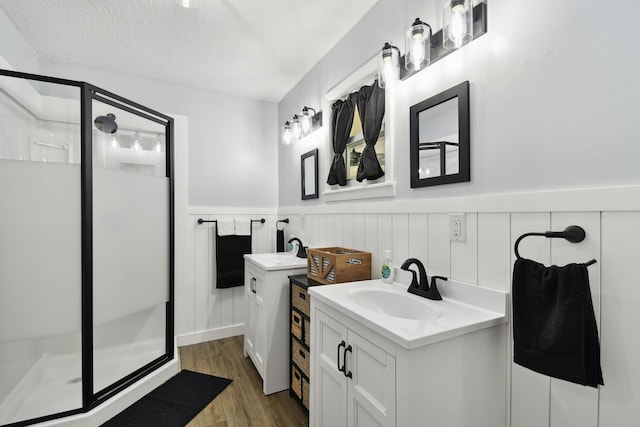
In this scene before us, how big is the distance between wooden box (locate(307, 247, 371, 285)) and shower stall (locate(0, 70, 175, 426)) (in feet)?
3.87

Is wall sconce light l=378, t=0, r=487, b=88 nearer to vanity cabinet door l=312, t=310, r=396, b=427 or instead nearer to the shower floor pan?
vanity cabinet door l=312, t=310, r=396, b=427

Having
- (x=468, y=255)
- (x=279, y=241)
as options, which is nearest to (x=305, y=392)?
(x=468, y=255)

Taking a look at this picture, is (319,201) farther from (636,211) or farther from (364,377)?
(636,211)

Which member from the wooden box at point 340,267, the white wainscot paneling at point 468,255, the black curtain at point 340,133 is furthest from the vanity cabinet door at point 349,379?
the black curtain at point 340,133

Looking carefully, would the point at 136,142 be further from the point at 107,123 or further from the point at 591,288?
the point at 591,288

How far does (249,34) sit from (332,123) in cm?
83

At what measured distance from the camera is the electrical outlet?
51.6 inches

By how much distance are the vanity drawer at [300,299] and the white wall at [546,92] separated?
92 centimetres

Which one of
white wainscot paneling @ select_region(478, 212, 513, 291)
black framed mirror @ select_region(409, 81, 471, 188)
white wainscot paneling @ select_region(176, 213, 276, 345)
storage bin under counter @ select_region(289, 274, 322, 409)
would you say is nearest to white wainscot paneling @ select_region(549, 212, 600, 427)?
white wainscot paneling @ select_region(478, 212, 513, 291)

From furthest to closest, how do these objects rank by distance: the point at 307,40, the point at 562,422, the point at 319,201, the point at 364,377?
the point at 319,201 < the point at 307,40 < the point at 364,377 < the point at 562,422

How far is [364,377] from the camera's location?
1.13 m

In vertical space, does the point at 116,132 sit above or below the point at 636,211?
above

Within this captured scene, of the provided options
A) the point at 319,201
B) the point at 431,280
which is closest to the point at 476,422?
the point at 431,280

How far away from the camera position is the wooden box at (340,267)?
173 centimetres
